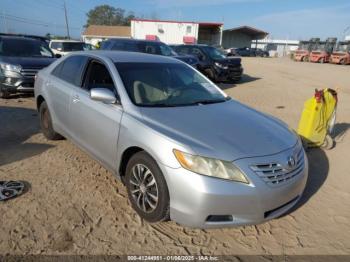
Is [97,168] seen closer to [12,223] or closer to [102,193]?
[102,193]

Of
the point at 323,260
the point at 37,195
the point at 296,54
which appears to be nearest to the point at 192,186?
the point at 323,260

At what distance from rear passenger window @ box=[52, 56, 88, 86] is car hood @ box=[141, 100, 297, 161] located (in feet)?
5.05

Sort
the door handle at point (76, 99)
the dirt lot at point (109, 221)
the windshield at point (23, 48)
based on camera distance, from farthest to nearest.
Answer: the windshield at point (23, 48) < the door handle at point (76, 99) < the dirt lot at point (109, 221)

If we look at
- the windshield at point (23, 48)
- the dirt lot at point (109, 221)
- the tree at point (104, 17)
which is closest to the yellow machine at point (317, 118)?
the dirt lot at point (109, 221)

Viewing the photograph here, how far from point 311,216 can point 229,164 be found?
145 centimetres

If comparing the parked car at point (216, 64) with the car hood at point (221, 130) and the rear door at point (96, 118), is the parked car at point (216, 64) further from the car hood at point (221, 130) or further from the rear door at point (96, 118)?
the car hood at point (221, 130)

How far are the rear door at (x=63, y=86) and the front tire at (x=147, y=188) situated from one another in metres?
1.66

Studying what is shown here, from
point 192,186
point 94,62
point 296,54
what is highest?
point 94,62

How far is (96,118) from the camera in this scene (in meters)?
3.86

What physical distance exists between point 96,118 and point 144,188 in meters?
1.13

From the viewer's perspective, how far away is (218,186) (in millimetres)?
2754

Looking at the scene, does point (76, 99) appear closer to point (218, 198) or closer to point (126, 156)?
point (126, 156)

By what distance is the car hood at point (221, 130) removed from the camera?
2.95 meters

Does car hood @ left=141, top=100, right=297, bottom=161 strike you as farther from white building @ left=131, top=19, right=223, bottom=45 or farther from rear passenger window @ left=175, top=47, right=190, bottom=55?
white building @ left=131, top=19, right=223, bottom=45
